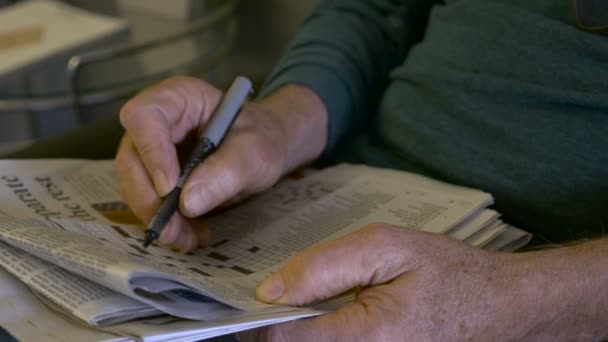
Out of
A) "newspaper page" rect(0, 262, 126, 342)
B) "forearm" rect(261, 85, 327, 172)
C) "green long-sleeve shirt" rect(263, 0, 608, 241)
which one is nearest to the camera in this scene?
"newspaper page" rect(0, 262, 126, 342)

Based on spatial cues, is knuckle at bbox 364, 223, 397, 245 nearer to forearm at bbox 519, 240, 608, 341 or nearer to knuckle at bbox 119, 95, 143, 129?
forearm at bbox 519, 240, 608, 341

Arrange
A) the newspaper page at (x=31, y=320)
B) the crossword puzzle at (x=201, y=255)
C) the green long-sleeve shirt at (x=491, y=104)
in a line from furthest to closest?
the green long-sleeve shirt at (x=491, y=104)
the crossword puzzle at (x=201, y=255)
the newspaper page at (x=31, y=320)

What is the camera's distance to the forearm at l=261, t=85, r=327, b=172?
0.81 metres

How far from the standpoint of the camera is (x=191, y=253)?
2.18ft

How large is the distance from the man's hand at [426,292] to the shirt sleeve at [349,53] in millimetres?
351

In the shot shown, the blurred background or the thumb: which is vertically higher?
the thumb

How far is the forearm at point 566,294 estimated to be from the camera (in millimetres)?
553

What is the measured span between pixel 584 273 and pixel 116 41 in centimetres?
104

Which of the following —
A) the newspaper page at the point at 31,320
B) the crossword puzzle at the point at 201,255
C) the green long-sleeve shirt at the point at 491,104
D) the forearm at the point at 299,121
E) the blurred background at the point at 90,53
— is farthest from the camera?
the blurred background at the point at 90,53

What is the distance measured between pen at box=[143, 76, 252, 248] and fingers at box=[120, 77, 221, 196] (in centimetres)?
1

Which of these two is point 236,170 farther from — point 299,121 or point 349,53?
point 349,53

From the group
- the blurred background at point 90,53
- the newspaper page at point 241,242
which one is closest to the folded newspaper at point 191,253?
the newspaper page at point 241,242

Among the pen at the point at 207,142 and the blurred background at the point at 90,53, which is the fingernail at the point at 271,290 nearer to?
the pen at the point at 207,142

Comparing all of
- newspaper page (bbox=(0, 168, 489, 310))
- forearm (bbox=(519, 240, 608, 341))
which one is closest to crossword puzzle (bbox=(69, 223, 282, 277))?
newspaper page (bbox=(0, 168, 489, 310))
